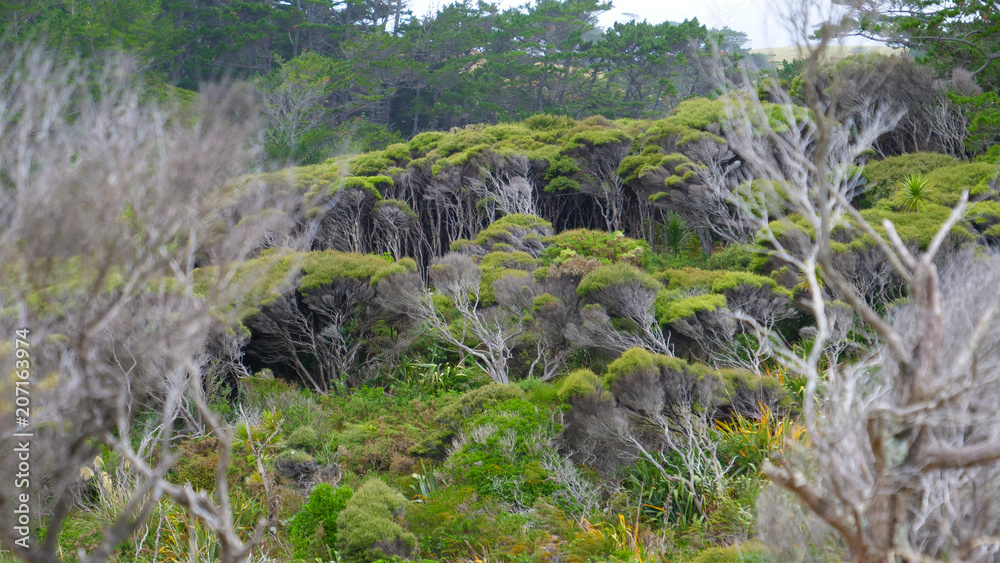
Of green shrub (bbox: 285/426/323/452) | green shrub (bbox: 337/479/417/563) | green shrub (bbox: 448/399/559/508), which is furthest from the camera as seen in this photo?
green shrub (bbox: 285/426/323/452)

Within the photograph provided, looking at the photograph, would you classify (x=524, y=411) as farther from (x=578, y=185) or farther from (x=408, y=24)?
(x=408, y=24)

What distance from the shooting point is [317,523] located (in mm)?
7840

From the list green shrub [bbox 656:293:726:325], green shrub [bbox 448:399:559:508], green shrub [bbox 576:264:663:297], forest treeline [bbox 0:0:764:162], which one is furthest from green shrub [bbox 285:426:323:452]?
forest treeline [bbox 0:0:764:162]

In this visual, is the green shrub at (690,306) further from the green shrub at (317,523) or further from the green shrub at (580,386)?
the green shrub at (317,523)

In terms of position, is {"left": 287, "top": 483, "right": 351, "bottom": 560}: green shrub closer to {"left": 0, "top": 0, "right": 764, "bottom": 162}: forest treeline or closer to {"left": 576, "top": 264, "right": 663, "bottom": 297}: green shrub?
{"left": 576, "top": 264, "right": 663, "bottom": 297}: green shrub

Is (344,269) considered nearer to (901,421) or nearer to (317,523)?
(317,523)

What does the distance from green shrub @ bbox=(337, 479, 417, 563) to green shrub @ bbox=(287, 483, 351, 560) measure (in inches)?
14.6

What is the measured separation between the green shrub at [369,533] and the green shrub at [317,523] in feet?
1.21

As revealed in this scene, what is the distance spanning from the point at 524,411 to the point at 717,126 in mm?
12380

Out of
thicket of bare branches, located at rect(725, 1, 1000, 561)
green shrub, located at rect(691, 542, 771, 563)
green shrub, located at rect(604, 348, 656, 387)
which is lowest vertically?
green shrub, located at rect(691, 542, 771, 563)

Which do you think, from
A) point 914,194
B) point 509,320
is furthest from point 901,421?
point 914,194

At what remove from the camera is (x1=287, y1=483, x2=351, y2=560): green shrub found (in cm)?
772

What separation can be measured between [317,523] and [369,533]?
1.20 metres

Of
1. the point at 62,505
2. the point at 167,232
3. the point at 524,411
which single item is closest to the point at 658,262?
the point at 524,411
